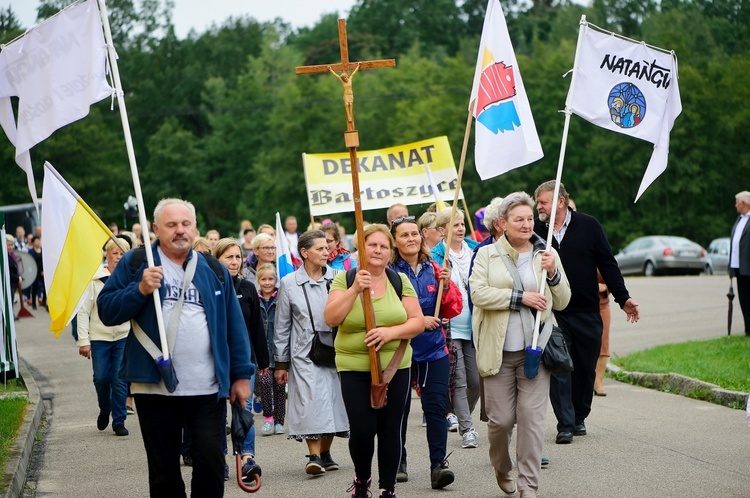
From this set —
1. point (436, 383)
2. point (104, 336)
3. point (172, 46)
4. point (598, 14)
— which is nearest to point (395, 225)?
point (436, 383)

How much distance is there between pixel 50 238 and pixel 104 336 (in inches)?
157

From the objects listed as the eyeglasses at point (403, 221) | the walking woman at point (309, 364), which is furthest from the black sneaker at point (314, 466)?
the eyeglasses at point (403, 221)

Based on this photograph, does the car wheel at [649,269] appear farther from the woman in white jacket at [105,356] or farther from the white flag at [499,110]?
the white flag at [499,110]

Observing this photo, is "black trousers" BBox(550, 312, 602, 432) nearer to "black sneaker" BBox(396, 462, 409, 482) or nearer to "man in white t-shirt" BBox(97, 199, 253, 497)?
"black sneaker" BBox(396, 462, 409, 482)

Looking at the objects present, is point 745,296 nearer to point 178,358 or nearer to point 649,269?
point 178,358

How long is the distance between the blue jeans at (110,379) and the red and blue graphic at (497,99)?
14.8 feet

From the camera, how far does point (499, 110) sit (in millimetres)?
9242

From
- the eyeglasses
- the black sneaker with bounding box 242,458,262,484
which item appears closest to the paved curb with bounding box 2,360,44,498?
the black sneaker with bounding box 242,458,262,484

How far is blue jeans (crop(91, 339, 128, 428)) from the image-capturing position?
37.6ft

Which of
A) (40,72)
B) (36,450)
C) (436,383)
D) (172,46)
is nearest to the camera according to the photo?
(40,72)

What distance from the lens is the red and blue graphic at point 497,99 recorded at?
9.14 m

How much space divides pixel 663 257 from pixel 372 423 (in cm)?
3303

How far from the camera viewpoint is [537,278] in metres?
7.79

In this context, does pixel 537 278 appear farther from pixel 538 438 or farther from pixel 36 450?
pixel 36 450
